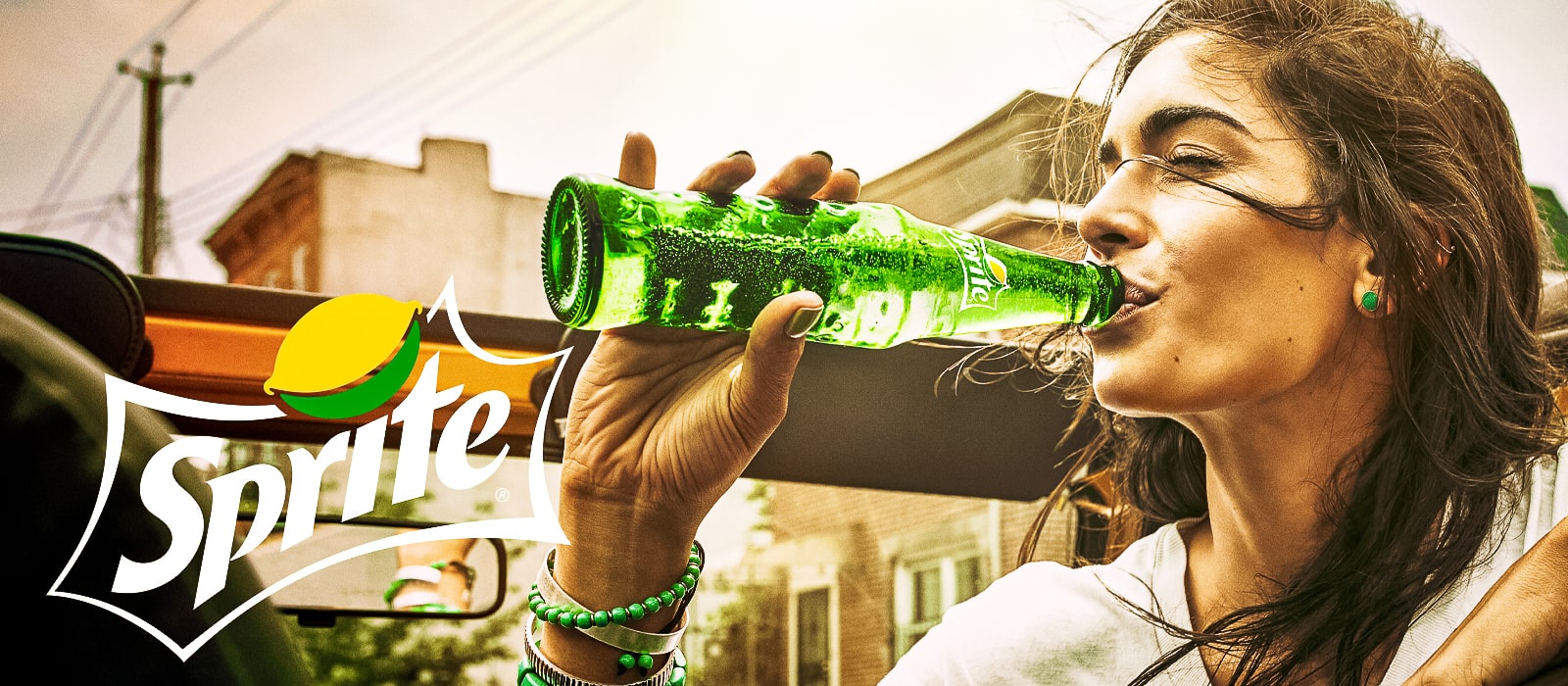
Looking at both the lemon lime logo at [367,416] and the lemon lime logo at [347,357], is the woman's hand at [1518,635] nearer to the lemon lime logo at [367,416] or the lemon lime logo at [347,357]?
the lemon lime logo at [367,416]

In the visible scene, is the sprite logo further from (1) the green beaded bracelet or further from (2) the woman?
(1) the green beaded bracelet

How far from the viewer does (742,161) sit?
90cm

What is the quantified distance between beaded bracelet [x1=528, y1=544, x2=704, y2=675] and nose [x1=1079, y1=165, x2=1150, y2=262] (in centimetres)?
51

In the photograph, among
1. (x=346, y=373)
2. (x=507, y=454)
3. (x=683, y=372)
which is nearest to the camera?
(x=683, y=372)

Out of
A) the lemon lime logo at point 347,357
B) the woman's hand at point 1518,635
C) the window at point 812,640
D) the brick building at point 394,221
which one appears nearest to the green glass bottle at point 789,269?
the woman's hand at point 1518,635

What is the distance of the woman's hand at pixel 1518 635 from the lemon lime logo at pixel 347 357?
139 centimetres

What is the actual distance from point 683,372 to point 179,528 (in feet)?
2.56

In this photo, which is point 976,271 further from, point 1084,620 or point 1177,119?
point 1084,620

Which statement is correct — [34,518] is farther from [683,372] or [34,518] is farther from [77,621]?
[683,372]

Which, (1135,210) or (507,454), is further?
(507,454)

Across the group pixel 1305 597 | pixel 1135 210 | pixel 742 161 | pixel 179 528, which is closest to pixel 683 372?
pixel 742 161

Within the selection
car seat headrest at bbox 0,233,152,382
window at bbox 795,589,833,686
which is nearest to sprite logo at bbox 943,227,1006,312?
car seat headrest at bbox 0,233,152,382

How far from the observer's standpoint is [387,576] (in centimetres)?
204

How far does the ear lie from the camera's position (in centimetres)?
111
